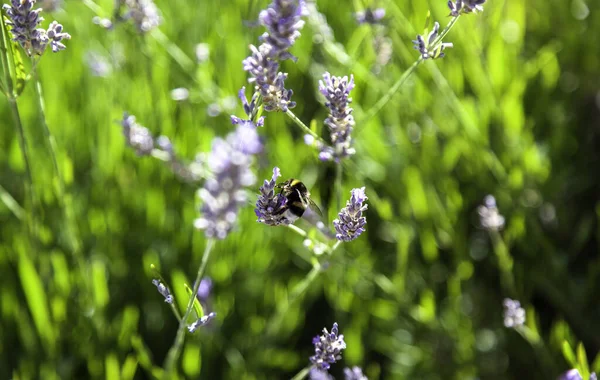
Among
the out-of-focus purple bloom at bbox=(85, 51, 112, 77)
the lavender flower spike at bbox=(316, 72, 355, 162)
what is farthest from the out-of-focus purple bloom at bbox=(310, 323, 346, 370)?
the out-of-focus purple bloom at bbox=(85, 51, 112, 77)

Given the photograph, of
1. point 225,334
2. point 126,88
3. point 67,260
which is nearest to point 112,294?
point 67,260

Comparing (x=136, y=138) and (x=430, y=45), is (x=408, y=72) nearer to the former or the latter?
(x=430, y=45)

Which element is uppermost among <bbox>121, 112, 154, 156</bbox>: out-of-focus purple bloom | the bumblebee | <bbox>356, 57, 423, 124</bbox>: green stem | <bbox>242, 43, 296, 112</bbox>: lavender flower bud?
<bbox>242, 43, 296, 112</bbox>: lavender flower bud

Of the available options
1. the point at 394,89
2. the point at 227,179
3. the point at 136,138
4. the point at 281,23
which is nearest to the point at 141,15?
the point at 136,138

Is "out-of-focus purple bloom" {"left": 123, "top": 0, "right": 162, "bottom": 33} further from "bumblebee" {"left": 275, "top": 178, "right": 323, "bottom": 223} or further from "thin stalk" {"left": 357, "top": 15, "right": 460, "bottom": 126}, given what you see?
"bumblebee" {"left": 275, "top": 178, "right": 323, "bottom": 223}

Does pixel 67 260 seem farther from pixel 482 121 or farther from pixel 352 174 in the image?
pixel 482 121

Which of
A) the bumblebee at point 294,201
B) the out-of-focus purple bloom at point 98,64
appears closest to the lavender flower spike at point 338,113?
the bumblebee at point 294,201
